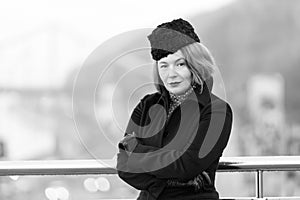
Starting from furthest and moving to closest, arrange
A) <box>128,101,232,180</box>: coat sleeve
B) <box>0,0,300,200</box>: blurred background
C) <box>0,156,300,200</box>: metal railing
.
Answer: <box>0,0,300,200</box>: blurred background
<box>0,156,300,200</box>: metal railing
<box>128,101,232,180</box>: coat sleeve

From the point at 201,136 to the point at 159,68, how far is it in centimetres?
12

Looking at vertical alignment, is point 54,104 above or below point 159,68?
below

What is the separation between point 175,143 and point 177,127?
0.9 inches

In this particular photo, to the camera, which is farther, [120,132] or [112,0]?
[112,0]

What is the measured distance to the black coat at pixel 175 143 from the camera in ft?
2.60

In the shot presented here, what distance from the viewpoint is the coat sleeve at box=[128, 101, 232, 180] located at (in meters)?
0.79

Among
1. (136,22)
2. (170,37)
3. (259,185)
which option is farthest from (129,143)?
(136,22)

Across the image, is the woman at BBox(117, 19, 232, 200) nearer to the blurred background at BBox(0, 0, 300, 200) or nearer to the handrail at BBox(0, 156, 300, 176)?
the handrail at BBox(0, 156, 300, 176)

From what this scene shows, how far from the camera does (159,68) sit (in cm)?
84

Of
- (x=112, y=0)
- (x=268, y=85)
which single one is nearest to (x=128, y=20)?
(x=112, y=0)

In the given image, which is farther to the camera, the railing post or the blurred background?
the blurred background

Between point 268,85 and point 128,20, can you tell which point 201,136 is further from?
point 268,85

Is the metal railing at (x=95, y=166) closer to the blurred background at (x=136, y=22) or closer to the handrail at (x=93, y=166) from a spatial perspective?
the handrail at (x=93, y=166)

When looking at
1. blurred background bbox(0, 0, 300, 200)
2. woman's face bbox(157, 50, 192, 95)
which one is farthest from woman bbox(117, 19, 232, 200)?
blurred background bbox(0, 0, 300, 200)
